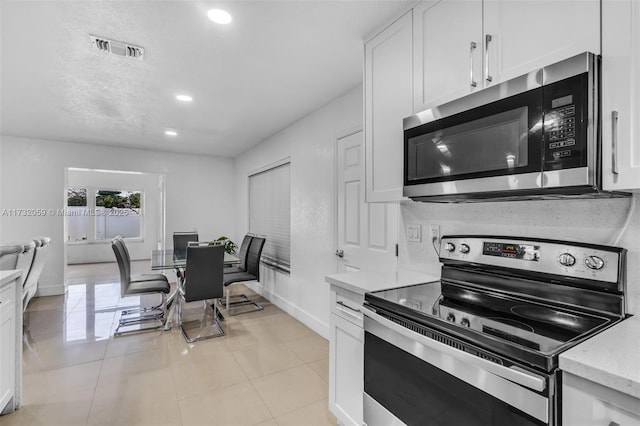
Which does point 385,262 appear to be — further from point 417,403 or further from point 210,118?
point 210,118

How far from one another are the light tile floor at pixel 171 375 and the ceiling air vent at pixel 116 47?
2.47 meters

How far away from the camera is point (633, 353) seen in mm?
846

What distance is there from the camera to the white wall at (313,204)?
3209mm

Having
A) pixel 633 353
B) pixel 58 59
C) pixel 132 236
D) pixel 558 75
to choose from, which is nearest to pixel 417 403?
pixel 633 353

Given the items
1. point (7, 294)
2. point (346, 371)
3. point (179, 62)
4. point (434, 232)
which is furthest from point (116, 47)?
point (346, 371)

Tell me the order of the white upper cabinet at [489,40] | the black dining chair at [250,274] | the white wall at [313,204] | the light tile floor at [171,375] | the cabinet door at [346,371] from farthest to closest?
the black dining chair at [250,274] < the white wall at [313,204] < the light tile floor at [171,375] < the cabinet door at [346,371] < the white upper cabinet at [489,40]

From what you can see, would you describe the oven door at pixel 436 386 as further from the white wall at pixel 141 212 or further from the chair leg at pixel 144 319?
the white wall at pixel 141 212

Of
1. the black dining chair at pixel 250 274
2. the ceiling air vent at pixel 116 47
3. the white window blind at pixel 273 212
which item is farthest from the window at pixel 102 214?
the ceiling air vent at pixel 116 47

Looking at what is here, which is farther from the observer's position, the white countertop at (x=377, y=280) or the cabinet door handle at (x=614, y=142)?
the white countertop at (x=377, y=280)

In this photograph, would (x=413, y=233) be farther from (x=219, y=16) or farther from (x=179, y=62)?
(x=179, y=62)

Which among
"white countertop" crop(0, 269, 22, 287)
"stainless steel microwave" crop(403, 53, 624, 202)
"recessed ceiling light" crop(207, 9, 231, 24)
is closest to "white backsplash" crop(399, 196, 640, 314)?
"stainless steel microwave" crop(403, 53, 624, 202)

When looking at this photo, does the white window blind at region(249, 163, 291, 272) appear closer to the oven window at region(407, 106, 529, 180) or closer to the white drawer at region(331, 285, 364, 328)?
the white drawer at region(331, 285, 364, 328)

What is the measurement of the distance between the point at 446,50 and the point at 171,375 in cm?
299

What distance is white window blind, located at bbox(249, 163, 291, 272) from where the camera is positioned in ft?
14.4
